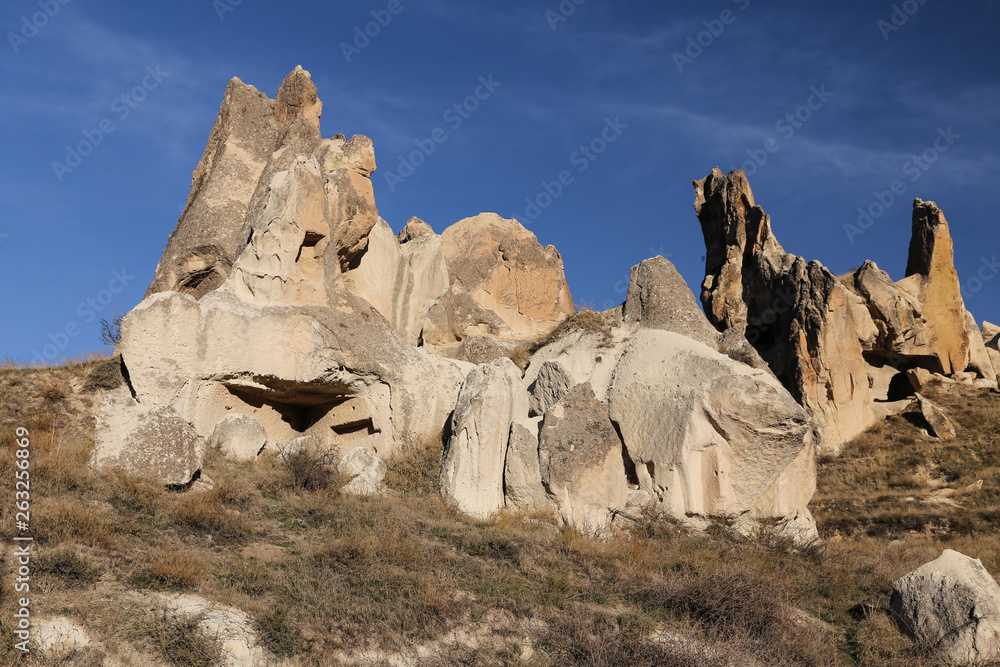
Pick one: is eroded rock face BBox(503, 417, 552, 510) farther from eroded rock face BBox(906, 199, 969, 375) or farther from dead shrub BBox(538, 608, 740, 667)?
eroded rock face BBox(906, 199, 969, 375)

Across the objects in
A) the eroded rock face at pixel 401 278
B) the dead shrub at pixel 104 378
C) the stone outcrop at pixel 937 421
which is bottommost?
the dead shrub at pixel 104 378

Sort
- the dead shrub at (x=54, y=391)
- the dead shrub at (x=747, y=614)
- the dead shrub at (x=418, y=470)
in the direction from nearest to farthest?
the dead shrub at (x=747, y=614), the dead shrub at (x=418, y=470), the dead shrub at (x=54, y=391)

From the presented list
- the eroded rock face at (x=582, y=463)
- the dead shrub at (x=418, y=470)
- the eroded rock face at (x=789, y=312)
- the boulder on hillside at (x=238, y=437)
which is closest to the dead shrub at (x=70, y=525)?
the boulder on hillside at (x=238, y=437)

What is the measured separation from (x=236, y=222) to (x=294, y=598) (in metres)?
11.0

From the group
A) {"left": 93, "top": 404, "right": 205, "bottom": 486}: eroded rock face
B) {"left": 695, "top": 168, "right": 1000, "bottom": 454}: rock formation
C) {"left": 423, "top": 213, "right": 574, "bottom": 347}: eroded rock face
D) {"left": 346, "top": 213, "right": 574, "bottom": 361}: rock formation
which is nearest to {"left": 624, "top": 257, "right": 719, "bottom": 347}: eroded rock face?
{"left": 346, "top": 213, "right": 574, "bottom": 361}: rock formation

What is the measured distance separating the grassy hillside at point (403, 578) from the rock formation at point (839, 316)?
1144cm

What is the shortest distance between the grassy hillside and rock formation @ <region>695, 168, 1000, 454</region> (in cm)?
1144

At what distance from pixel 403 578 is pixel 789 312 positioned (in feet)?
65.3

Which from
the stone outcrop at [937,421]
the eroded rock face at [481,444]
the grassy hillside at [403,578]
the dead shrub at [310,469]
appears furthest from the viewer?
the stone outcrop at [937,421]

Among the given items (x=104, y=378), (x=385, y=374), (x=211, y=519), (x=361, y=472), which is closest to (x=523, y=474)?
(x=361, y=472)

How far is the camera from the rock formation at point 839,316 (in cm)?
2391

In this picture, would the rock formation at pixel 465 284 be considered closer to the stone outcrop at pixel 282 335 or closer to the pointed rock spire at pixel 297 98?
the stone outcrop at pixel 282 335

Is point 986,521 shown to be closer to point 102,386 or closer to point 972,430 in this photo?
point 972,430

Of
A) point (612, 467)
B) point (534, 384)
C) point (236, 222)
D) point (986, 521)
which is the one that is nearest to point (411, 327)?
point (236, 222)
